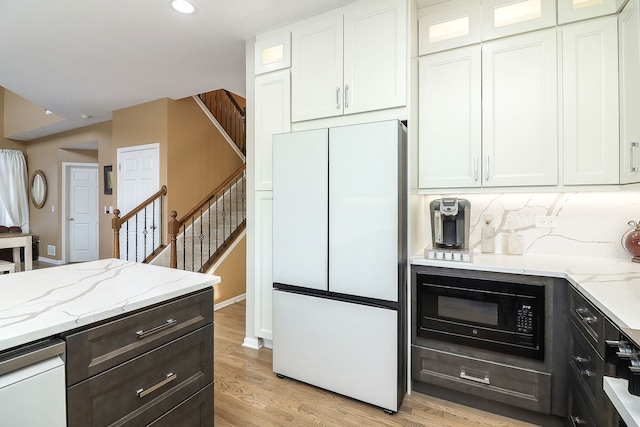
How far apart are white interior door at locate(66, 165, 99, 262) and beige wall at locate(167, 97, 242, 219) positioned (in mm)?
3857

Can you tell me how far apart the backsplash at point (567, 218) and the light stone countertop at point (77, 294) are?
216 cm

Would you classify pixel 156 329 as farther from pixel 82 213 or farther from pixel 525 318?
pixel 82 213

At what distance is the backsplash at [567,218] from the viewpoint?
220cm

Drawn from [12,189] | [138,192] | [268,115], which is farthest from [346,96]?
[12,189]

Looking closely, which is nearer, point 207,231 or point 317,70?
point 317,70

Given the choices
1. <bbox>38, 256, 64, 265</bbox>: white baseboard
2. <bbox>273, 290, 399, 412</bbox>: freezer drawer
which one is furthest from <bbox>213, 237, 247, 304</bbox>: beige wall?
<bbox>38, 256, 64, 265</bbox>: white baseboard

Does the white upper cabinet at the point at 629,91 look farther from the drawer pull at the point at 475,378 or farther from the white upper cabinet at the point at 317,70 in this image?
the white upper cabinet at the point at 317,70

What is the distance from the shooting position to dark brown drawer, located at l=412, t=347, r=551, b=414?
6.16ft

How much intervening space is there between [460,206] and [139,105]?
200 inches

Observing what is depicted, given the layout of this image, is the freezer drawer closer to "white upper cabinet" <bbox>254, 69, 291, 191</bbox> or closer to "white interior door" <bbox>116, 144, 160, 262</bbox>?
"white upper cabinet" <bbox>254, 69, 291, 191</bbox>

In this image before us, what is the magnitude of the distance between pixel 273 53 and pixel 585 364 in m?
2.99

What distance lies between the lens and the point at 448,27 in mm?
2369

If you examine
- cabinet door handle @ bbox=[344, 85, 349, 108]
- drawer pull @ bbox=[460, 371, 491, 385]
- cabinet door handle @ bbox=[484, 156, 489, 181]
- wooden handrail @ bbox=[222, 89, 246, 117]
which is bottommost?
drawer pull @ bbox=[460, 371, 491, 385]

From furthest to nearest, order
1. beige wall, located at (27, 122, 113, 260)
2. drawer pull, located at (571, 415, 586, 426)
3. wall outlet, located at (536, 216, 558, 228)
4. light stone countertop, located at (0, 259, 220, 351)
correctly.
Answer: beige wall, located at (27, 122, 113, 260) < wall outlet, located at (536, 216, 558, 228) < drawer pull, located at (571, 415, 586, 426) < light stone countertop, located at (0, 259, 220, 351)
